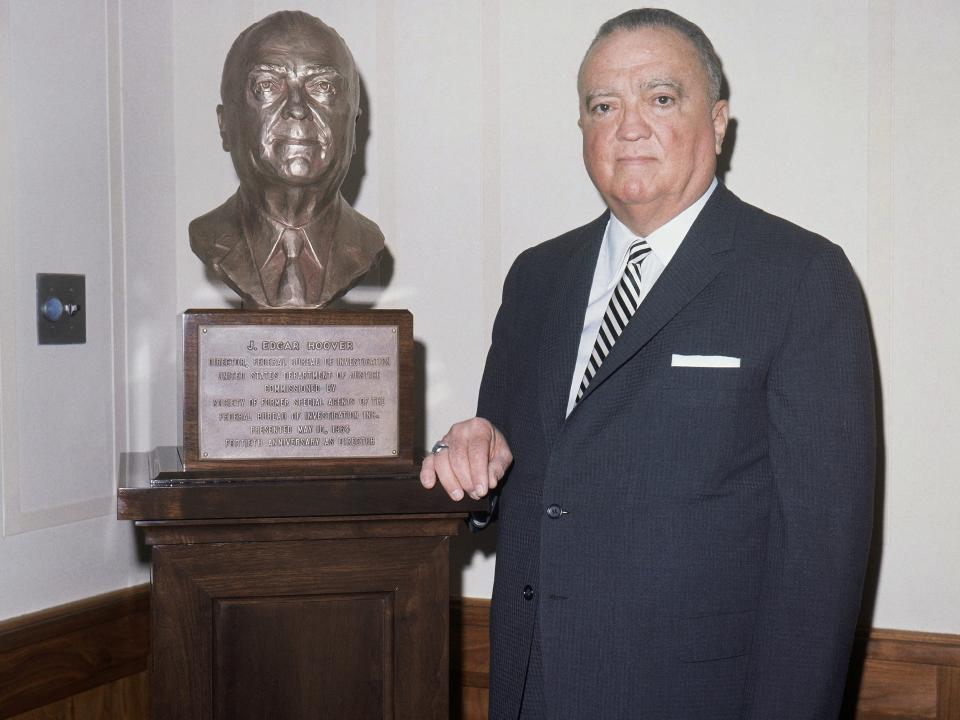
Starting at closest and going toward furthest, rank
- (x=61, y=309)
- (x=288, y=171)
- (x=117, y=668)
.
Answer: (x=288, y=171)
(x=61, y=309)
(x=117, y=668)

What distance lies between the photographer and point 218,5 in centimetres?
265

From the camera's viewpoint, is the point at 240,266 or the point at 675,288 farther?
the point at 240,266

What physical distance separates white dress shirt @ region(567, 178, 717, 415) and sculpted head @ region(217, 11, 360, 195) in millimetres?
535

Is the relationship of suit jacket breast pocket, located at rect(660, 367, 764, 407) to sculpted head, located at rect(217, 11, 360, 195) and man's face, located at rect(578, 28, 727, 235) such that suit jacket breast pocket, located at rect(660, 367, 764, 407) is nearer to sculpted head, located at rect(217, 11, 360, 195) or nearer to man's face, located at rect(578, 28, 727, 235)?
man's face, located at rect(578, 28, 727, 235)

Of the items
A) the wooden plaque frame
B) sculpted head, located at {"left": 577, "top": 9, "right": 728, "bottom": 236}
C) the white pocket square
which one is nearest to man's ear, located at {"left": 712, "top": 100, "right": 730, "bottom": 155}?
sculpted head, located at {"left": 577, "top": 9, "right": 728, "bottom": 236}

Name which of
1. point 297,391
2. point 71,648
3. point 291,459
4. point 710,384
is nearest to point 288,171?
point 297,391

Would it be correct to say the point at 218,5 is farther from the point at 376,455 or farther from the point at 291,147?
the point at 376,455

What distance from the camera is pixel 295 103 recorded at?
5.88ft

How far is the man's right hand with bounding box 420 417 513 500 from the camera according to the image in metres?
1.65

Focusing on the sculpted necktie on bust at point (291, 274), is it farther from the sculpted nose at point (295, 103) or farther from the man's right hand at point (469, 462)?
the man's right hand at point (469, 462)

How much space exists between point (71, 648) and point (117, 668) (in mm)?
173

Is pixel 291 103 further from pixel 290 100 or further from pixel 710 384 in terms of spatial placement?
pixel 710 384

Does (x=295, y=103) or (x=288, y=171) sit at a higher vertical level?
(x=295, y=103)

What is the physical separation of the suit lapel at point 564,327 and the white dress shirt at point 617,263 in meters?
0.02
